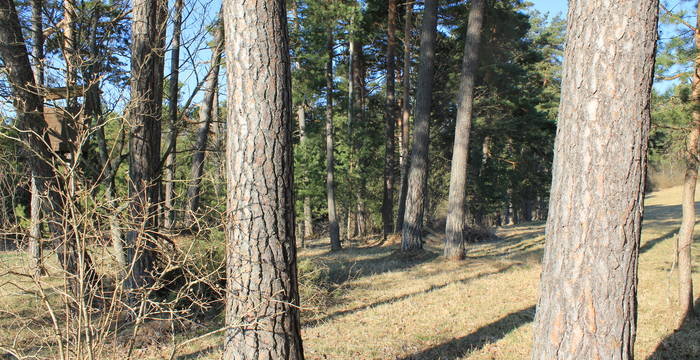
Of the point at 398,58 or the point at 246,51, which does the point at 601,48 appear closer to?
the point at 246,51

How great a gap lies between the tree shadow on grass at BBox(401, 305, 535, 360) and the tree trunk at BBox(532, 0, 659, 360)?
258cm

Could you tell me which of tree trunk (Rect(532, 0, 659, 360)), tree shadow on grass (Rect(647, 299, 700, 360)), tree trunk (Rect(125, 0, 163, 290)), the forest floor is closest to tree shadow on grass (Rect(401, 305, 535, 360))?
the forest floor

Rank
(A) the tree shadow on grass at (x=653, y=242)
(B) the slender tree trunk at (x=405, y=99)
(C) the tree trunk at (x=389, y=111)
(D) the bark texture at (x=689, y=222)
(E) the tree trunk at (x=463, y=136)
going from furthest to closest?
(C) the tree trunk at (x=389, y=111)
(B) the slender tree trunk at (x=405, y=99)
(A) the tree shadow on grass at (x=653, y=242)
(E) the tree trunk at (x=463, y=136)
(D) the bark texture at (x=689, y=222)

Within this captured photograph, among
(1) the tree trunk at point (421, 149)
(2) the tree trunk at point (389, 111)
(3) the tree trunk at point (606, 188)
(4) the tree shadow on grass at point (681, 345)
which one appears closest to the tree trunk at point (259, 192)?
(3) the tree trunk at point (606, 188)

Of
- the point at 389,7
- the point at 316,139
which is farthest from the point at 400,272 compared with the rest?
the point at 316,139

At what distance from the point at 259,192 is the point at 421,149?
904 centimetres

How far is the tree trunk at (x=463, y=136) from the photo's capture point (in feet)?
35.7

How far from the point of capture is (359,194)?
21.7 metres

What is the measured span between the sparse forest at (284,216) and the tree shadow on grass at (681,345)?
0.11ft

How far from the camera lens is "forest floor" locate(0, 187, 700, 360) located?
17.1 feet

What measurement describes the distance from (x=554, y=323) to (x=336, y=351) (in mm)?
3137

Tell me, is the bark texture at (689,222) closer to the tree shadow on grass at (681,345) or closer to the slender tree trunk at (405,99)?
the tree shadow on grass at (681,345)

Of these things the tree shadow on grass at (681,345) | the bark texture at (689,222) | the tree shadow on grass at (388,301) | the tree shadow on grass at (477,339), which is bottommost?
the tree shadow on grass at (388,301)

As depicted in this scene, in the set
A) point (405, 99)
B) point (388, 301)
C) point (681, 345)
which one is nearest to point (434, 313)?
point (388, 301)
